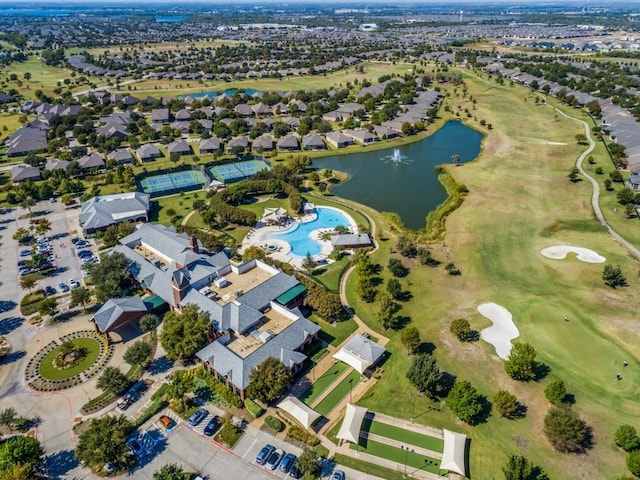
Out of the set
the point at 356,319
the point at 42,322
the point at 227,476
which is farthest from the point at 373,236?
the point at 42,322

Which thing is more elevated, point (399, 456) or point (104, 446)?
point (104, 446)

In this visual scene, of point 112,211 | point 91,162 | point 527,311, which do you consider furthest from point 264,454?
point 91,162

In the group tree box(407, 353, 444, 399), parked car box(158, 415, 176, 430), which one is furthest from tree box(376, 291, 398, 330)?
parked car box(158, 415, 176, 430)

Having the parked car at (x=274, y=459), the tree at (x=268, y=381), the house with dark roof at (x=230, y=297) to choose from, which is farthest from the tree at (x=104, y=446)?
the parked car at (x=274, y=459)

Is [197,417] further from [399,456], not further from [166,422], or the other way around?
[399,456]

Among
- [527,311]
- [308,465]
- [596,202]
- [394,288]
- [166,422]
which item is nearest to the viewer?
[308,465]

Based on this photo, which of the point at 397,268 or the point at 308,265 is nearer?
the point at 397,268

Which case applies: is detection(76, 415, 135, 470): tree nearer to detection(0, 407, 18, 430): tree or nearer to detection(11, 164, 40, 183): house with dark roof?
detection(0, 407, 18, 430): tree
